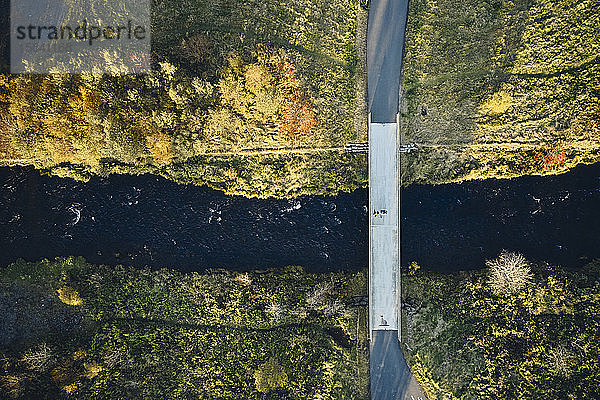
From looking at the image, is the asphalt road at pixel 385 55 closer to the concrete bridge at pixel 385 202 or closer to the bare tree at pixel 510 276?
the concrete bridge at pixel 385 202

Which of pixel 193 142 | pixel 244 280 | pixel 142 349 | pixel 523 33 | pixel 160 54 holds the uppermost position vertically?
pixel 523 33

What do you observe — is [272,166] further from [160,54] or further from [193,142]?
[160,54]

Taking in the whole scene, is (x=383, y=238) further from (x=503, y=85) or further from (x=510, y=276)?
(x=503, y=85)

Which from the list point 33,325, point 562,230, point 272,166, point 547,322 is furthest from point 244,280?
point 562,230

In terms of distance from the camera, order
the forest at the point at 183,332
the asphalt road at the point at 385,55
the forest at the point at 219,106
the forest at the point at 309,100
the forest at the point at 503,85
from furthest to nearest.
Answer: the forest at the point at 183,332 → the asphalt road at the point at 385,55 → the forest at the point at 503,85 → the forest at the point at 309,100 → the forest at the point at 219,106

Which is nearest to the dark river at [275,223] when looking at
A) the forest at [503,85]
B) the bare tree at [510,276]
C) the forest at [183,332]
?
the bare tree at [510,276]
